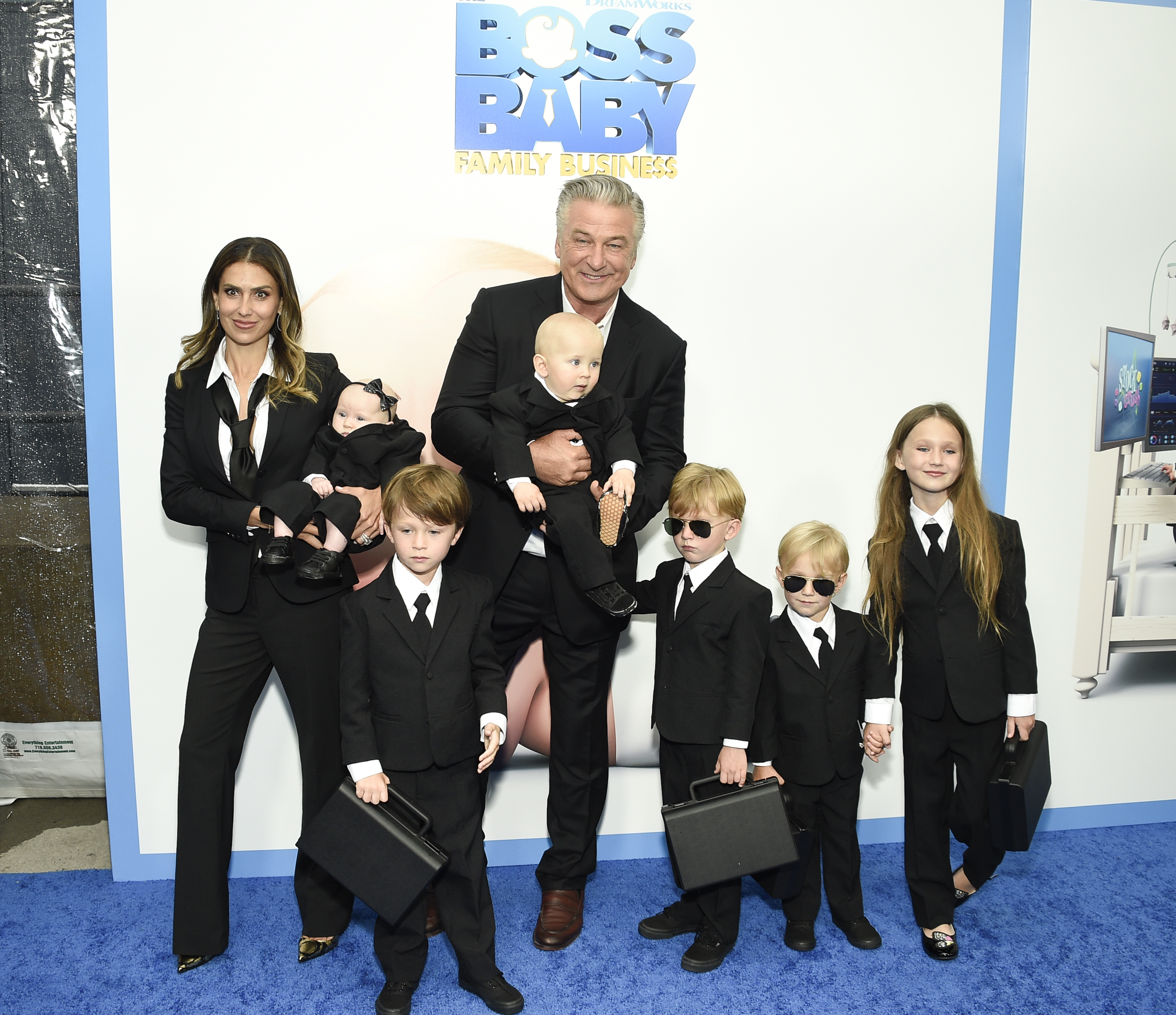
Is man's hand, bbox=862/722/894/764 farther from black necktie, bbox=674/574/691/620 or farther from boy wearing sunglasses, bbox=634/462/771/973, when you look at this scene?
black necktie, bbox=674/574/691/620

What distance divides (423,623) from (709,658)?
87 centimetres

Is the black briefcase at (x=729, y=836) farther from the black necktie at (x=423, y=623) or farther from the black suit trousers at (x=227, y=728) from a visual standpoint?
the black suit trousers at (x=227, y=728)

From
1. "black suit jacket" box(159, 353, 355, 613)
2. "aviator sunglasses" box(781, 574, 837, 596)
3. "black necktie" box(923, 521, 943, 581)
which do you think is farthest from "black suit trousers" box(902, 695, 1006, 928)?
"black suit jacket" box(159, 353, 355, 613)

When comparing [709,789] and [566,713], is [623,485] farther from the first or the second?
[709,789]

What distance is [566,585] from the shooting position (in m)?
2.66

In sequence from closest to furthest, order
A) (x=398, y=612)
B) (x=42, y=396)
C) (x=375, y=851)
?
(x=375, y=851) < (x=398, y=612) < (x=42, y=396)

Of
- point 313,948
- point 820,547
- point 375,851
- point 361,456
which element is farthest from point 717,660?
point 313,948

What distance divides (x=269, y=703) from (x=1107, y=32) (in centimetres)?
403

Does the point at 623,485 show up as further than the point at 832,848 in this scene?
No

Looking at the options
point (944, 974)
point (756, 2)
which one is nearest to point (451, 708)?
point (944, 974)

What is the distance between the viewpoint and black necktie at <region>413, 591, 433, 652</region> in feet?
7.88

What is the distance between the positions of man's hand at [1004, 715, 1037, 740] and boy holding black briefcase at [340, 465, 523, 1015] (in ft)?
5.34

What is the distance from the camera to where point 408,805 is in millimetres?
2346

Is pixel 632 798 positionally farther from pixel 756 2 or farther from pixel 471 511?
pixel 756 2
